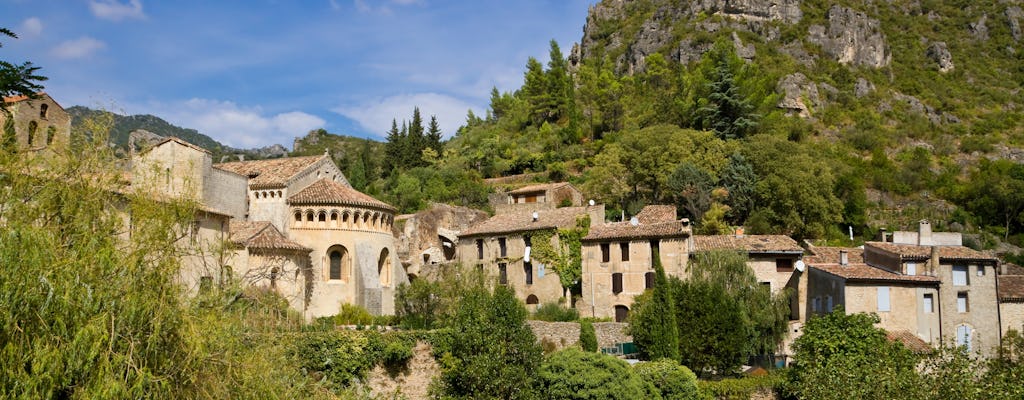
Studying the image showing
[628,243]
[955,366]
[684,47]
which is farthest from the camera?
[684,47]

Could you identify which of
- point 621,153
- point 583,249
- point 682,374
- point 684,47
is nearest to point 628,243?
point 583,249

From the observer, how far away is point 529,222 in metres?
47.5

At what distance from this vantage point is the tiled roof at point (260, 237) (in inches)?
1421

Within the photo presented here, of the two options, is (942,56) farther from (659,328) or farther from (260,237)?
(260,237)

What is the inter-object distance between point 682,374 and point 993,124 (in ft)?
261

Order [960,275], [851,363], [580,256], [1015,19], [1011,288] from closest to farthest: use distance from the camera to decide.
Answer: [851,363] < [960,275] < [1011,288] < [580,256] < [1015,19]

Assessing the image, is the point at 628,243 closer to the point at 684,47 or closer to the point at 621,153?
the point at 621,153

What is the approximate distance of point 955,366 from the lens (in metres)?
23.5

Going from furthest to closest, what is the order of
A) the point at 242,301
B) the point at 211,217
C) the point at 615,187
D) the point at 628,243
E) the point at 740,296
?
1. the point at 615,187
2. the point at 628,243
3. the point at 740,296
4. the point at 211,217
5. the point at 242,301

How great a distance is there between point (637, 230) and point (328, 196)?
1618cm

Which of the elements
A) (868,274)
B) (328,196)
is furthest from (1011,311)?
(328,196)

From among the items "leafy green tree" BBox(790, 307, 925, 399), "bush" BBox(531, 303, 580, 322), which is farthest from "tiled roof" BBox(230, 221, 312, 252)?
"leafy green tree" BBox(790, 307, 925, 399)

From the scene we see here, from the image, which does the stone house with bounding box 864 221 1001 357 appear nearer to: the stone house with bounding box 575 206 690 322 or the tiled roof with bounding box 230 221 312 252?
the stone house with bounding box 575 206 690 322

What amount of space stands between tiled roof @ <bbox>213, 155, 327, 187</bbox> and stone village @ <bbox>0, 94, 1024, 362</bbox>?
0.37 feet
